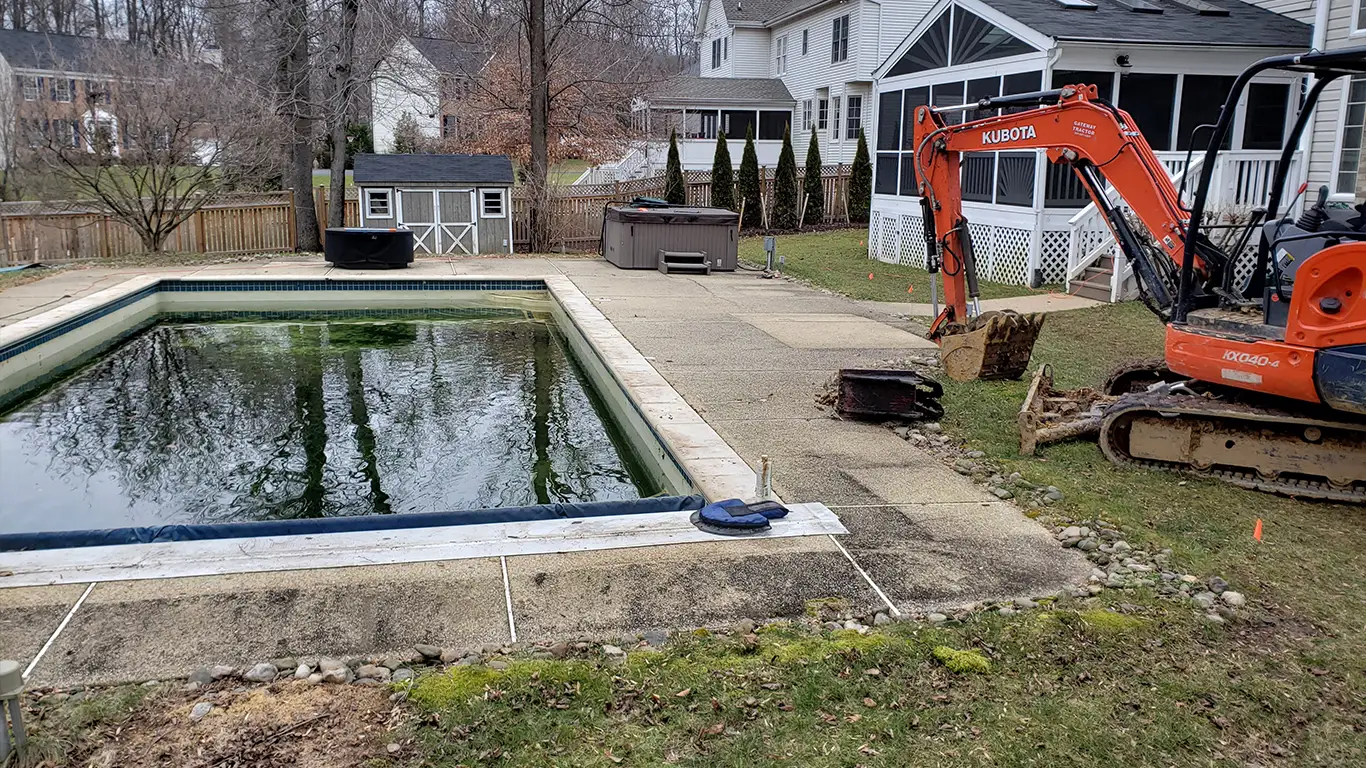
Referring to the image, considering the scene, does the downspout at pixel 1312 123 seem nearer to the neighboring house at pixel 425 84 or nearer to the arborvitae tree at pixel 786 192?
the arborvitae tree at pixel 786 192

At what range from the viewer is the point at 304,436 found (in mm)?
9344

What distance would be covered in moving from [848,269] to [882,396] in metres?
11.9

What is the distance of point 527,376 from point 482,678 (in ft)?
26.1

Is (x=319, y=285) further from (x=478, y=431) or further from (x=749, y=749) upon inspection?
(x=749, y=749)

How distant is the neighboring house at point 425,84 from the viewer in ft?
74.1

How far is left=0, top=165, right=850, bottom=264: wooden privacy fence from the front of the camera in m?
19.5

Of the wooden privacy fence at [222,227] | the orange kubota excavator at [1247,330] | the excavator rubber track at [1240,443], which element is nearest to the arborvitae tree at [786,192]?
the wooden privacy fence at [222,227]

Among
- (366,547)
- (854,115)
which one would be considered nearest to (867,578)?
(366,547)

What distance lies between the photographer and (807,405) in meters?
8.77

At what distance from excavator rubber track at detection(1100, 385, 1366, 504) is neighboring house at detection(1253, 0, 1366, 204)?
8.54m

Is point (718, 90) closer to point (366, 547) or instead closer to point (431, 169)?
point (431, 169)

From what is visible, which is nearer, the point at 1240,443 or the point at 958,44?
the point at 1240,443

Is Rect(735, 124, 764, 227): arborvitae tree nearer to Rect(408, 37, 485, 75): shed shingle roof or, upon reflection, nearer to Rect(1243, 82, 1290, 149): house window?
Rect(408, 37, 485, 75): shed shingle roof

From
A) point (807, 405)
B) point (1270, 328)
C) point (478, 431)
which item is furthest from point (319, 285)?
point (1270, 328)
